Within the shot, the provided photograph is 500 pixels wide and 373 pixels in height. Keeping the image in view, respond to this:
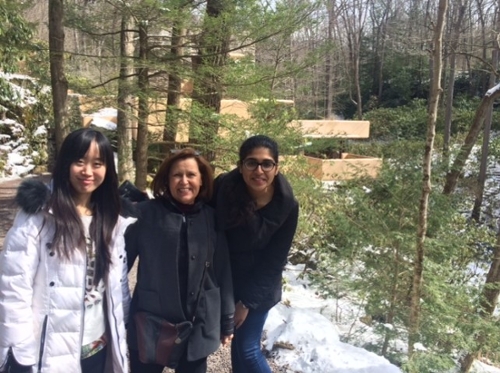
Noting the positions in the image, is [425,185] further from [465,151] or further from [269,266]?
[269,266]

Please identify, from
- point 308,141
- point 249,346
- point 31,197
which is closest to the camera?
point 31,197

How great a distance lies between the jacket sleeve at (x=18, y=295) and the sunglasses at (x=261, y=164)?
0.98 m

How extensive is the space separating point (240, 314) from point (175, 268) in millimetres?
552

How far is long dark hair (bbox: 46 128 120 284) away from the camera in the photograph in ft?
5.55

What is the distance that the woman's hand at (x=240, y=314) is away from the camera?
2.26 m

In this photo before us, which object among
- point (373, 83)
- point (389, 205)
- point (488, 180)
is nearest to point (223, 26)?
point (389, 205)

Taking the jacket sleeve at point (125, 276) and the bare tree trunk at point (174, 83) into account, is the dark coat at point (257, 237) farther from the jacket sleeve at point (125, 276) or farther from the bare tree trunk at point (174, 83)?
the bare tree trunk at point (174, 83)

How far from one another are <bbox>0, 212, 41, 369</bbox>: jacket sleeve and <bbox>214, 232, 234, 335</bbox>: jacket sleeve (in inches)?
31.1

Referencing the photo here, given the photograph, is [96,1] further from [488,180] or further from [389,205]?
[488,180]

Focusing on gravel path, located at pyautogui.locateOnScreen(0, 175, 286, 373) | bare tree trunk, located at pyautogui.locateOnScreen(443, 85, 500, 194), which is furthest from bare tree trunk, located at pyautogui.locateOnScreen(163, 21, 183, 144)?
bare tree trunk, located at pyautogui.locateOnScreen(443, 85, 500, 194)

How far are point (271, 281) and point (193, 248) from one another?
0.51 metres

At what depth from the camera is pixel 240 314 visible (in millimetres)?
2273

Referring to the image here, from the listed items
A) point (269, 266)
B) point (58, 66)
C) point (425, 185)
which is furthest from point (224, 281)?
point (58, 66)

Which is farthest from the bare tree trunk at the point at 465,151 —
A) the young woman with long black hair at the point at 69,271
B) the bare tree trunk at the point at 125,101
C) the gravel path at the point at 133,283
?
the bare tree trunk at the point at 125,101
